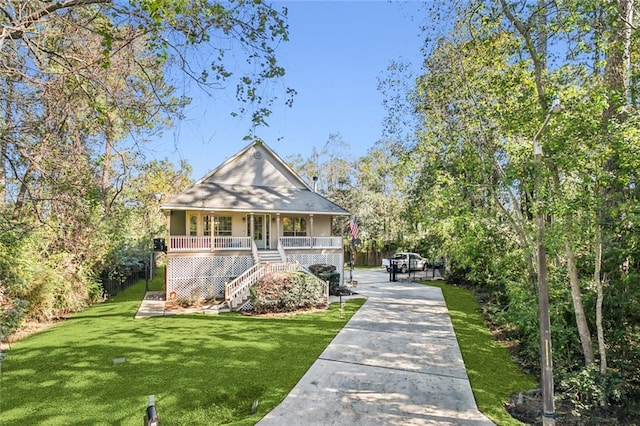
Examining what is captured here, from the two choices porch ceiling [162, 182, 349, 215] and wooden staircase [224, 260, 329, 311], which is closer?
wooden staircase [224, 260, 329, 311]

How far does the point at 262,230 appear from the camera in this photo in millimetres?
19609

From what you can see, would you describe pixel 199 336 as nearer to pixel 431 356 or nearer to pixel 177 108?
pixel 431 356

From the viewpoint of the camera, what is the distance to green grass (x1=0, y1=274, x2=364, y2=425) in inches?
212

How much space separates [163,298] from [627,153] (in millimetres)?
16878

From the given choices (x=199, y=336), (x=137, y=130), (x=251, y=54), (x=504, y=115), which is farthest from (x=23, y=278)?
(x=504, y=115)

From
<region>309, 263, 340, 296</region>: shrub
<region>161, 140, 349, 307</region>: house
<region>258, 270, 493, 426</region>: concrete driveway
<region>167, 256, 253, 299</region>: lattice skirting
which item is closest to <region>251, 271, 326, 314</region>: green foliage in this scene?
<region>161, 140, 349, 307</region>: house

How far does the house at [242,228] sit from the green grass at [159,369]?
4016 millimetres

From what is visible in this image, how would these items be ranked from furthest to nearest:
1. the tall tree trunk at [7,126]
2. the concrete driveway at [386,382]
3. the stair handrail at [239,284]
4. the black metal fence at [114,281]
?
1. the black metal fence at [114,281]
2. the stair handrail at [239,284]
3. the concrete driveway at [386,382]
4. the tall tree trunk at [7,126]

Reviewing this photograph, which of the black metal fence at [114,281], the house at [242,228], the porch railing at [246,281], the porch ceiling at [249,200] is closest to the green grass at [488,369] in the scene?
the porch railing at [246,281]

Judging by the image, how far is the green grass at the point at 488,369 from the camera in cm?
574

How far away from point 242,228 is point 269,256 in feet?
8.26

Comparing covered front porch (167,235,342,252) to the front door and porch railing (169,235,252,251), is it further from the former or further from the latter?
the front door

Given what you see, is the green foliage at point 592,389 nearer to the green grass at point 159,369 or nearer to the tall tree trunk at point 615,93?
the tall tree trunk at point 615,93

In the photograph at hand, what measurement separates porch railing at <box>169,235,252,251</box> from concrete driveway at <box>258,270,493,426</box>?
8.00m
